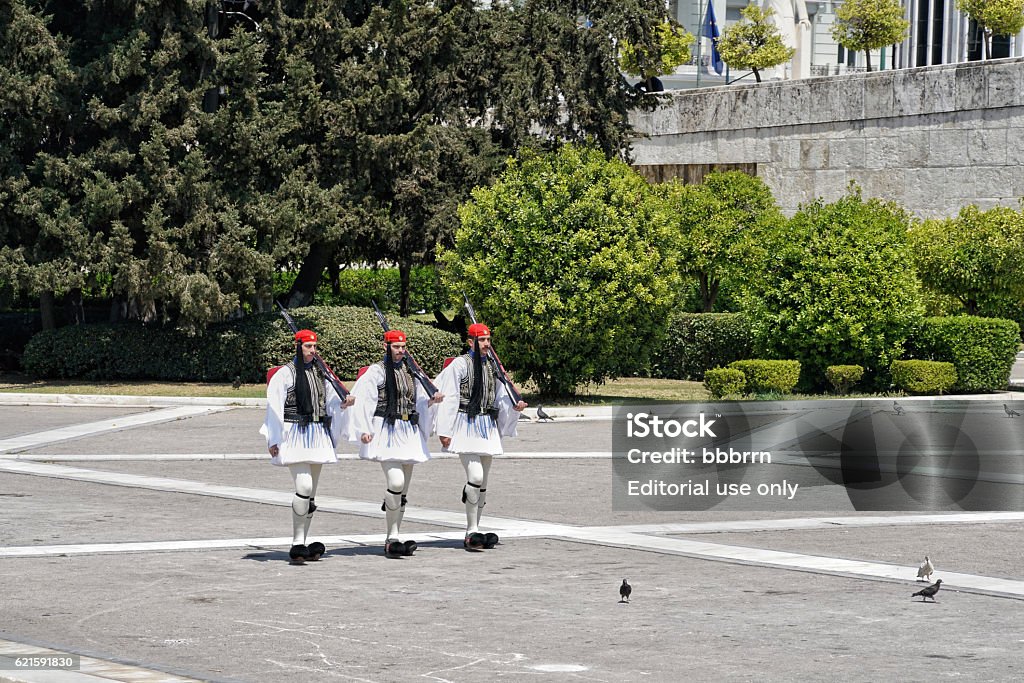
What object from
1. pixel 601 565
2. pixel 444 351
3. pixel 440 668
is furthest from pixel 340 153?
pixel 440 668

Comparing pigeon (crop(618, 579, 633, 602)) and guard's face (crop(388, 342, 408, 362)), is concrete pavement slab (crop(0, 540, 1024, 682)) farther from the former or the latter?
guard's face (crop(388, 342, 408, 362))

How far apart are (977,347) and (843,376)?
9.54 ft

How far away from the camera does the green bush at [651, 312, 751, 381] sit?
30.7 meters

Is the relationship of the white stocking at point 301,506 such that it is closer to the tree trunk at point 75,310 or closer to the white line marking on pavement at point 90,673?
the white line marking on pavement at point 90,673

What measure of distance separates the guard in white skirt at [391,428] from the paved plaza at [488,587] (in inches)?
16.8

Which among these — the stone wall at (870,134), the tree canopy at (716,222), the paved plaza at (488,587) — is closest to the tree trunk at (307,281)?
the tree canopy at (716,222)

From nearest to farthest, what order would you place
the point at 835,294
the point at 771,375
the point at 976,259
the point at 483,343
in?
the point at 483,343, the point at 771,375, the point at 835,294, the point at 976,259

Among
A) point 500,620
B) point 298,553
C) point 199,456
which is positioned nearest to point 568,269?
point 199,456

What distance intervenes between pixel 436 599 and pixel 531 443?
10652 mm

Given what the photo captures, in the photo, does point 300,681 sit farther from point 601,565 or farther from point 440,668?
point 601,565

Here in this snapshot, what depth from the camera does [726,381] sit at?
2662 centimetres

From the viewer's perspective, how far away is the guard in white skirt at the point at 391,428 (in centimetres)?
1123

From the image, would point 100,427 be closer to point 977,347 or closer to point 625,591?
point 625,591

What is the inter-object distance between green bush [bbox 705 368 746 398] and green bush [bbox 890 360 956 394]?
3152mm
